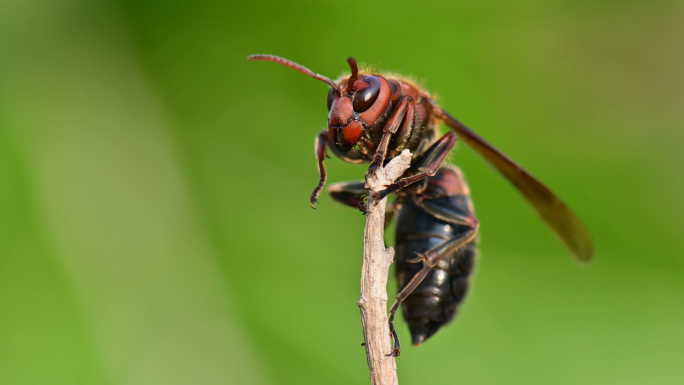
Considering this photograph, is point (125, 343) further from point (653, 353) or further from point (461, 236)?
point (653, 353)

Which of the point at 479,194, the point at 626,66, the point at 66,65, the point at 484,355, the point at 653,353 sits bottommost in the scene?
the point at 653,353

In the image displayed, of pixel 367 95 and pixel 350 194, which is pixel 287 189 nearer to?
pixel 350 194

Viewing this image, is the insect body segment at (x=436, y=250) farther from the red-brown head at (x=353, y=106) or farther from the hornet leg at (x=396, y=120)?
the red-brown head at (x=353, y=106)

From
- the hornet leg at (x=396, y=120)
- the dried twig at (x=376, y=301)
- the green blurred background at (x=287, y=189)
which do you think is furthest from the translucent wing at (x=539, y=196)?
the dried twig at (x=376, y=301)

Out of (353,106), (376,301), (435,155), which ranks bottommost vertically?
(376,301)

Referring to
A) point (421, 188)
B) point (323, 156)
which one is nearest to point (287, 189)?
point (323, 156)

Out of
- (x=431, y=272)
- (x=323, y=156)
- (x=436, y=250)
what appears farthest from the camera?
(x=323, y=156)

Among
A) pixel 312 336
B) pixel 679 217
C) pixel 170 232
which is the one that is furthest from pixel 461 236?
pixel 679 217
